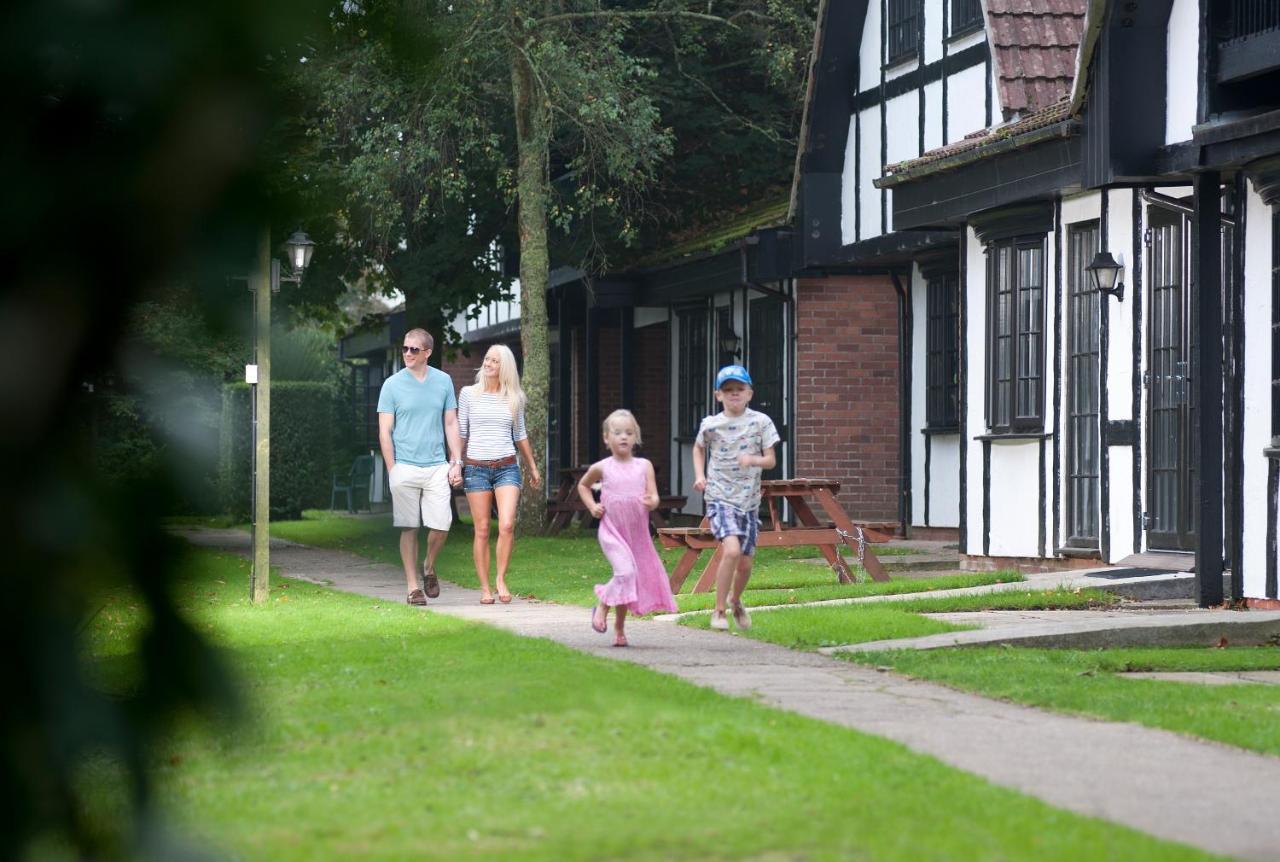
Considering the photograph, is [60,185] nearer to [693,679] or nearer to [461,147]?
[693,679]

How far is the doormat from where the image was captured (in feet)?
46.4

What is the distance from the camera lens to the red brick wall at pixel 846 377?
2295cm

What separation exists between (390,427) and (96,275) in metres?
12.7

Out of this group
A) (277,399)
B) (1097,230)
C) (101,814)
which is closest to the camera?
(101,814)

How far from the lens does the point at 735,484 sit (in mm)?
11266

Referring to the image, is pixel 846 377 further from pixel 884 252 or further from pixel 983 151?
pixel 983 151

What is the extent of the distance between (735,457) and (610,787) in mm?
5643

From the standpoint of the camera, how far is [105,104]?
1229mm

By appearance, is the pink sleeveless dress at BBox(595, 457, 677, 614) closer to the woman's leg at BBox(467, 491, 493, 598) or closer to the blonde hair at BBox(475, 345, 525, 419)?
the woman's leg at BBox(467, 491, 493, 598)

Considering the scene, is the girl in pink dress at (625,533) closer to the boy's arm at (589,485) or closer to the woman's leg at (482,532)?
the boy's arm at (589,485)

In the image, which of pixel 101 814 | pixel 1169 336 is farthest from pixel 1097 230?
pixel 101 814

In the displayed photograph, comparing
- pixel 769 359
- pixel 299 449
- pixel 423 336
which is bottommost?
pixel 299 449

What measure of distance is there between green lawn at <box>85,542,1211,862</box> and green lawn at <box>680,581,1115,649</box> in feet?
9.04

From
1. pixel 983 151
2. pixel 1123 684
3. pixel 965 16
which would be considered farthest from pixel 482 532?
pixel 965 16
